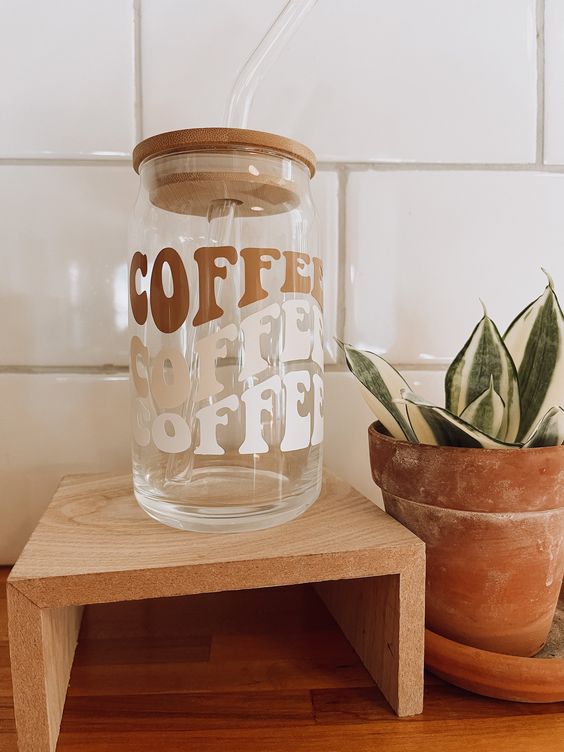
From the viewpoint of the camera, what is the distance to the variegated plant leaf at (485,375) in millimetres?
363

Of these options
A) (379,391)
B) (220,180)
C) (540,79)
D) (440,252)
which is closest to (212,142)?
(220,180)

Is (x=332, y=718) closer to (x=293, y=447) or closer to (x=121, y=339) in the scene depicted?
(x=293, y=447)

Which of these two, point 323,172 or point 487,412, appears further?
point 323,172

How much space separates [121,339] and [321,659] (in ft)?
1.07

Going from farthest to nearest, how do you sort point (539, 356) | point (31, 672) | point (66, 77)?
point (66, 77) < point (539, 356) < point (31, 672)

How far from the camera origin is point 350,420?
528 mm

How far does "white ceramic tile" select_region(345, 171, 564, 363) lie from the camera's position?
0.52 metres

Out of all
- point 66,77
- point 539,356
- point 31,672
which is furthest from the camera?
point 66,77

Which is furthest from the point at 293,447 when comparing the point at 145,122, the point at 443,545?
the point at 145,122

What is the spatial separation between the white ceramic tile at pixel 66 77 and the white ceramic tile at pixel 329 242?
19cm

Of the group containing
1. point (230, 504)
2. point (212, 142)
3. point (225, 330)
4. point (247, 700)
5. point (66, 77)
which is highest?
point (66, 77)

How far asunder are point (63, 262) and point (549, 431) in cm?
43

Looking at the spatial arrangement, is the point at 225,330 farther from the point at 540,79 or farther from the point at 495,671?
the point at 540,79

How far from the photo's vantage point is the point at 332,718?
0.30 m
